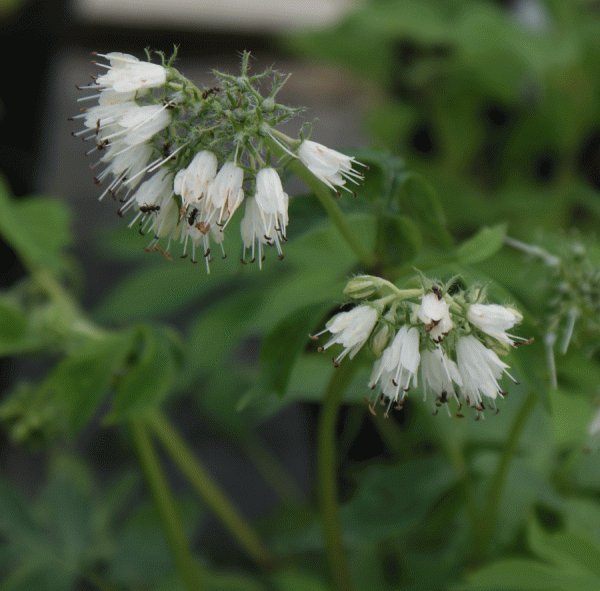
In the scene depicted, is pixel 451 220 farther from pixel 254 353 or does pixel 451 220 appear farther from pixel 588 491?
pixel 588 491

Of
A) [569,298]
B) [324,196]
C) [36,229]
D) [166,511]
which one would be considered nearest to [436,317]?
[324,196]

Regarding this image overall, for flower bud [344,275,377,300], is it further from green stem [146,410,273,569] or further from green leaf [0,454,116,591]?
green leaf [0,454,116,591]

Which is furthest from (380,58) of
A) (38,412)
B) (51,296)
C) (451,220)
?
(38,412)

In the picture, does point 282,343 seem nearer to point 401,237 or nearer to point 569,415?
point 401,237

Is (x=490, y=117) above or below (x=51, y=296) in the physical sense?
above

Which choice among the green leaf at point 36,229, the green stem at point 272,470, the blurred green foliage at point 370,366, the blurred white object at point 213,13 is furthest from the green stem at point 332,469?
the blurred white object at point 213,13
